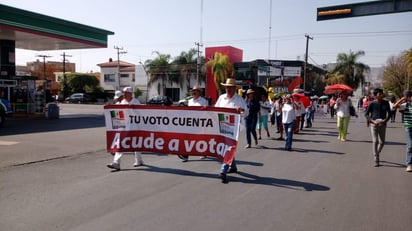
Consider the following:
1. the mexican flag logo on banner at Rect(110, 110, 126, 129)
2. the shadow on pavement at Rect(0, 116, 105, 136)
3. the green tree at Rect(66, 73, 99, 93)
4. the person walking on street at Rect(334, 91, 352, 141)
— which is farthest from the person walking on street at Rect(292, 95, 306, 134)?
the green tree at Rect(66, 73, 99, 93)

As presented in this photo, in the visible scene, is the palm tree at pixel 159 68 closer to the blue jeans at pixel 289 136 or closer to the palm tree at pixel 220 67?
the palm tree at pixel 220 67

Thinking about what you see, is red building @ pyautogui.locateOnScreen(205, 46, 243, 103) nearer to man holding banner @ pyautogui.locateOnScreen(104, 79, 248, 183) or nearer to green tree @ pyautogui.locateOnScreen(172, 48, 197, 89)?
green tree @ pyautogui.locateOnScreen(172, 48, 197, 89)

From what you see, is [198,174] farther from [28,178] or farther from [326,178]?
[28,178]

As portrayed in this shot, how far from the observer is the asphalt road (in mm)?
4719

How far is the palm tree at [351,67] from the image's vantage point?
64125 mm

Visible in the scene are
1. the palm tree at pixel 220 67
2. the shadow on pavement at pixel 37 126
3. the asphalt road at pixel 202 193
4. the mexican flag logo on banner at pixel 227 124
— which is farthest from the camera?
the palm tree at pixel 220 67

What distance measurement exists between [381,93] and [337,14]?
718 centimetres

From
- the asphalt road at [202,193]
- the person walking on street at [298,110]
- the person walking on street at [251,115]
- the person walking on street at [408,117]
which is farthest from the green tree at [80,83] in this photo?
the person walking on street at [408,117]

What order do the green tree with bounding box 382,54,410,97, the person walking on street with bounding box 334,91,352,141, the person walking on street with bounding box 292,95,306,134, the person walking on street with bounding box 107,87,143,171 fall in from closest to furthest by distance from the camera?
the person walking on street with bounding box 107,87,143,171 < the person walking on street with bounding box 334,91,352,141 < the person walking on street with bounding box 292,95,306,134 < the green tree with bounding box 382,54,410,97

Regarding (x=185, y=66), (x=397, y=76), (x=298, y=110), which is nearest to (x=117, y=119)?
(x=298, y=110)

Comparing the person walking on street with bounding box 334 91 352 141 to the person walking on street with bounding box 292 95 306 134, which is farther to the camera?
the person walking on street with bounding box 292 95 306 134

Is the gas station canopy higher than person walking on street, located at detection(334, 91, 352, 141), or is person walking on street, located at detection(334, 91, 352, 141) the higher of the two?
the gas station canopy

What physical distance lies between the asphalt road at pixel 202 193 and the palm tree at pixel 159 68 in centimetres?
4484

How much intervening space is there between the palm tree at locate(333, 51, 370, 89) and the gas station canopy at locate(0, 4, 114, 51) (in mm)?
47079
